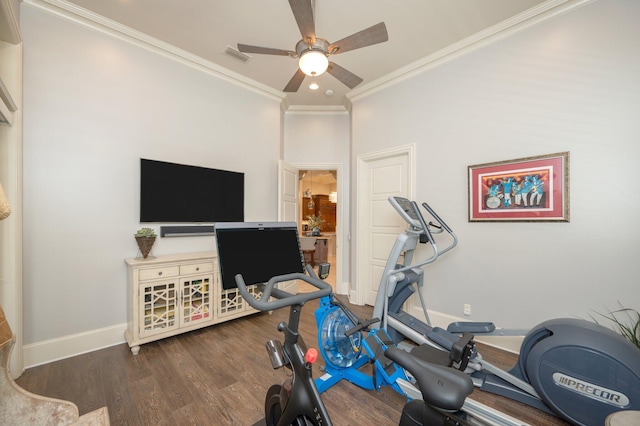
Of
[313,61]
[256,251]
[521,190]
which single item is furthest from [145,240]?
[521,190]

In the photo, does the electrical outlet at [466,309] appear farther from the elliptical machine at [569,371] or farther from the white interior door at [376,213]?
the white interior door at [376,213]

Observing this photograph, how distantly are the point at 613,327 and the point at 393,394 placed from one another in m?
1.89

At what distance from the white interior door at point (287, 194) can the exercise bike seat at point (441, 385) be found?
314cm

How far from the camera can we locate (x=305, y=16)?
190cm

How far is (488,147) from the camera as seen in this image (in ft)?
9.27

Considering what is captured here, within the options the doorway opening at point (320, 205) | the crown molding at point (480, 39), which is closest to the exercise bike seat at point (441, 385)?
the crown molding at point (480, 39)

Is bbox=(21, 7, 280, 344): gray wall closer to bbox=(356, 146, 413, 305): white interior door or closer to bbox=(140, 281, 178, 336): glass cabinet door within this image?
bbox=(140, 281, 178, 336): glass cabinet door

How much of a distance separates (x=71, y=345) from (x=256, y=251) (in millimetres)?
2524

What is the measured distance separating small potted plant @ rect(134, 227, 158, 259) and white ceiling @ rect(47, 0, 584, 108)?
212 centimetres

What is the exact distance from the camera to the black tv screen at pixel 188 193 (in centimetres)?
290

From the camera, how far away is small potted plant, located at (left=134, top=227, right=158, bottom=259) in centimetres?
270

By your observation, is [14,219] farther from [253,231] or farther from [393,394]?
[393,394]

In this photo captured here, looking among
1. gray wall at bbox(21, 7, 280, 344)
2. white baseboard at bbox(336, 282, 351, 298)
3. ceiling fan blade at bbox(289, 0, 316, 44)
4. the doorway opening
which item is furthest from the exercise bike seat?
the doorway opening

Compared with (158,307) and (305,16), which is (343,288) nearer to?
(158,307)
